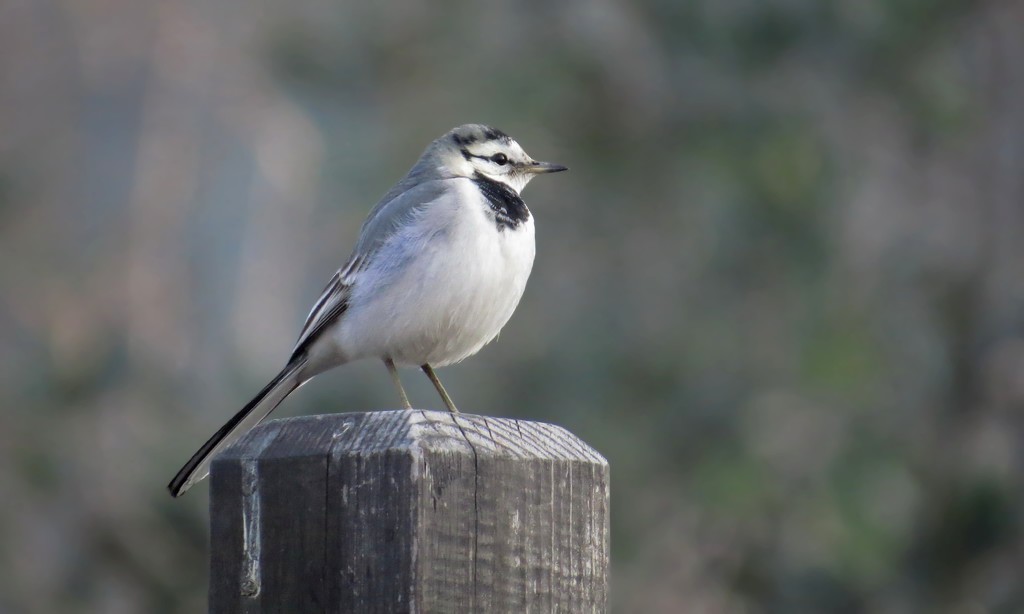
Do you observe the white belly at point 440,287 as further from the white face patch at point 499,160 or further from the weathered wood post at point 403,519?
the weathered wood post at point 403,519

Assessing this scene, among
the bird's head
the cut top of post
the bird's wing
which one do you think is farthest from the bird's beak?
the cut top of post

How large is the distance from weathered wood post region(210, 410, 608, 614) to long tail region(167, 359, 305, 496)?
666mm

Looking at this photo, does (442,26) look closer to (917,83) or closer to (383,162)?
(383,162)

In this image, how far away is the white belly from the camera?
15.8ft

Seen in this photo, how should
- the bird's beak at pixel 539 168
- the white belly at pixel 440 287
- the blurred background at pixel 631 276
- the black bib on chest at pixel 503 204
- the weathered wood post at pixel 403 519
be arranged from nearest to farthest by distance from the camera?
1. the weathered wood post at pixel 403 519
2. the white belly at pixel 440 287
3. the black bib on chest at pixel 503 204
4. the bird's beak at pixel 539 168
5. the blurred background at pixel 631 276

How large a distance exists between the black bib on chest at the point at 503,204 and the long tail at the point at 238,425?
0.91 m

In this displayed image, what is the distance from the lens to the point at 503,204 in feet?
16.9

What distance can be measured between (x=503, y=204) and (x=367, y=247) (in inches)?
21.3

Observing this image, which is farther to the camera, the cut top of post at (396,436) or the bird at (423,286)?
the bird at (423,286)

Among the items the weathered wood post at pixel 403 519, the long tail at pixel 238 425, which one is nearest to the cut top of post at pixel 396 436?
the weathered wood post at pixel 403 519

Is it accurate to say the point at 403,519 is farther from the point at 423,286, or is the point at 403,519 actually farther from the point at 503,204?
the point at 503,204

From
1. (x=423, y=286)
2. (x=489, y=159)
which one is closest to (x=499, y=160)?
(x=489, y=159)

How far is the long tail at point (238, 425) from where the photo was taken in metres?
3.40

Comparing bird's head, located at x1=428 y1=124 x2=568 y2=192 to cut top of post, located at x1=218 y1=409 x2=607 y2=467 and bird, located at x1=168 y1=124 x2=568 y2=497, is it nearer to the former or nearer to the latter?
bird, located at x1=168 y1=124 x2=568 y2=497
